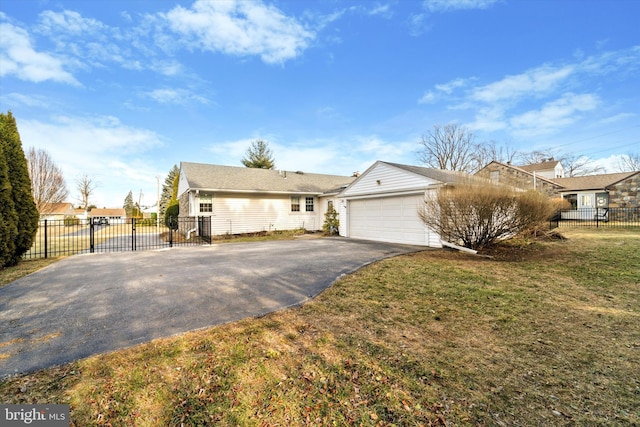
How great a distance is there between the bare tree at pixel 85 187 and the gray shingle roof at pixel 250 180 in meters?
33.2

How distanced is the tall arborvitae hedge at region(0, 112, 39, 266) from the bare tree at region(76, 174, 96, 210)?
40.1 meters

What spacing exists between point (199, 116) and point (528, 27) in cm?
1786

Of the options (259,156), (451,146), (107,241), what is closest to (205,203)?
(107,241)

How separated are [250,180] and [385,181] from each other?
930 cm

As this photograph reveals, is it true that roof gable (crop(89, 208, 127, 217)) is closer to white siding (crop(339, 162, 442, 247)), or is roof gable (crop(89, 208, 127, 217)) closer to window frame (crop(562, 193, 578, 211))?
white siding (crop(339, 162, 442, 247))

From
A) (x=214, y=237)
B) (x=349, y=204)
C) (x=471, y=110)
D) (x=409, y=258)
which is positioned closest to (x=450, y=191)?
(x=409, y=258)

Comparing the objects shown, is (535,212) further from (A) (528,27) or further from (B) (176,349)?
(B) (176,349)

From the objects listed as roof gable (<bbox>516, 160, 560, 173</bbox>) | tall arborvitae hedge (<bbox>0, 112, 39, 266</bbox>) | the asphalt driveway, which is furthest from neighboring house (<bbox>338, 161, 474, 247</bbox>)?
roof gable (<bbox>516, 160, 560, 173</bbox>)

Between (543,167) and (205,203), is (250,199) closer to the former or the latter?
(205,203)

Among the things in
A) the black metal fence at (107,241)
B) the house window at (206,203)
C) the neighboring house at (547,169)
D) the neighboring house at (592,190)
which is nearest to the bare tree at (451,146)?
the neighboring house at (592,190)

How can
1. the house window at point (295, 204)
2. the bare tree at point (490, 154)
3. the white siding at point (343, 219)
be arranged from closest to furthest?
the white siding at point (343, 219) < the house window at point (295, 204) < the bare tree at point (490, 154)

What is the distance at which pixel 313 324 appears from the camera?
3713 millimetres

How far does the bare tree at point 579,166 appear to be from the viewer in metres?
40.3

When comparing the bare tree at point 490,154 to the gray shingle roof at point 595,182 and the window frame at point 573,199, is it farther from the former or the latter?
the window frame at point 573,199
